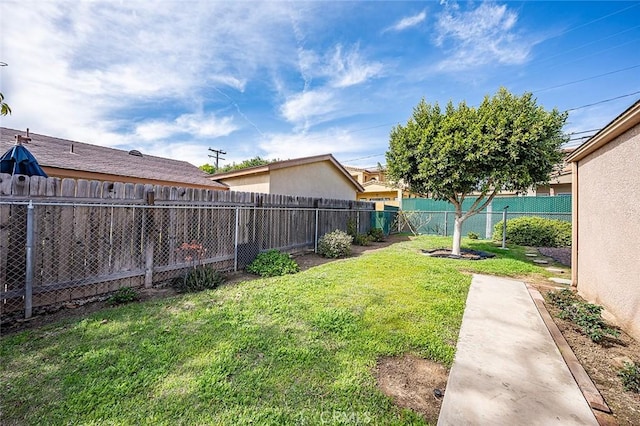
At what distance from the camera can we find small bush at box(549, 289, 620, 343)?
304cm

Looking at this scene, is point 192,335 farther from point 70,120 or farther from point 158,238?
point 70,120

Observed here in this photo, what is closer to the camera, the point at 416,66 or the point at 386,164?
the point at 386,164

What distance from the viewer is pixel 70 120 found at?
25.4ft

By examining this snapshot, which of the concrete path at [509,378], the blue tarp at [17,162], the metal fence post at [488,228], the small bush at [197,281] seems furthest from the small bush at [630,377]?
the metal fence post at [488,228]

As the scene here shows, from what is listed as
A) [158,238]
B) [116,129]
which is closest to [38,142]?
[116,129]

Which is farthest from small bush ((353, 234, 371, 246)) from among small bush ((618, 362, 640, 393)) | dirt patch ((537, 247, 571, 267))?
small bush ((618, 362, 640, 393))

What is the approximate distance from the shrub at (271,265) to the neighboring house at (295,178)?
4495 mm

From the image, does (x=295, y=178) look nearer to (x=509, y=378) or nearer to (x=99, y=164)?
(x=99, y=164)

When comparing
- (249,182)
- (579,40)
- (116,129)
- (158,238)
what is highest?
(579,40)

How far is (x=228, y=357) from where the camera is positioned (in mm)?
2387

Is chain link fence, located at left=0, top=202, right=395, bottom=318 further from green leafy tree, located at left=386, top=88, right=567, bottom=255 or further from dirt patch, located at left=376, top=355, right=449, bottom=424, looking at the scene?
green leafy tree, located at left=386, top=88, right=567, bottom=255

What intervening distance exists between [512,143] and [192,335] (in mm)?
8173

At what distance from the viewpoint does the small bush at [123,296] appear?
377 centimetres

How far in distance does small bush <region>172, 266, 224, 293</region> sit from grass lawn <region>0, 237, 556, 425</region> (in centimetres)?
32
